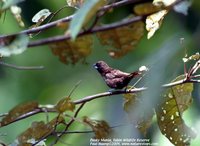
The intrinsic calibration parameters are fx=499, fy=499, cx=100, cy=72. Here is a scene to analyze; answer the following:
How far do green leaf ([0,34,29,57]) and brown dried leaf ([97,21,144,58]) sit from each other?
10cm

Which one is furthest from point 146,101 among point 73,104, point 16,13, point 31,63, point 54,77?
point 31,63

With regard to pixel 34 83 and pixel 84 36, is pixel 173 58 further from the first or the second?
pixel 34 83

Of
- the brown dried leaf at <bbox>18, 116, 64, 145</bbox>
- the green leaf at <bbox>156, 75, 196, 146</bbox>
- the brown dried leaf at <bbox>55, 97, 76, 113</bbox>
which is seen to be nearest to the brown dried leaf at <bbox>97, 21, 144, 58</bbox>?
the brown dried leaf at <bbox>55, 97, 76, 113</bbox>

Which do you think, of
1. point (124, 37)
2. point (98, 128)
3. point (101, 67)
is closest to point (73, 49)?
point (124, 37)

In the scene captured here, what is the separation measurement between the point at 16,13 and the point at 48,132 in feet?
0.71

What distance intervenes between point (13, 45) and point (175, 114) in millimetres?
478

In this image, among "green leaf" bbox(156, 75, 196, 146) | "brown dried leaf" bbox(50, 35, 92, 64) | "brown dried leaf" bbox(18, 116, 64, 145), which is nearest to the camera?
"brown dried leaf" bbox(50, 35, 92, 64)

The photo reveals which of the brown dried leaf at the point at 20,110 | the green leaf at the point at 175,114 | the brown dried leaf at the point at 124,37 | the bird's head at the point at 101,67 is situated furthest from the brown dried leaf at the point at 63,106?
the bird's head at the point at 101,67

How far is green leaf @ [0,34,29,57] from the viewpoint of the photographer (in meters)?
0.60

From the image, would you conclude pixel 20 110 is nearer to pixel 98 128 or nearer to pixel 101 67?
pixel 98 128

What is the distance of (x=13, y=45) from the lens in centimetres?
61

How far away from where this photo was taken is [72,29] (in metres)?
0.54

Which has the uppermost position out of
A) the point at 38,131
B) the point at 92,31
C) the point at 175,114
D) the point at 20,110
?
the point at 92,31

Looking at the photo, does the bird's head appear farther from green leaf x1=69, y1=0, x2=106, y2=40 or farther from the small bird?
green leaf x1=69, y1=0, x2=106, y2=40
